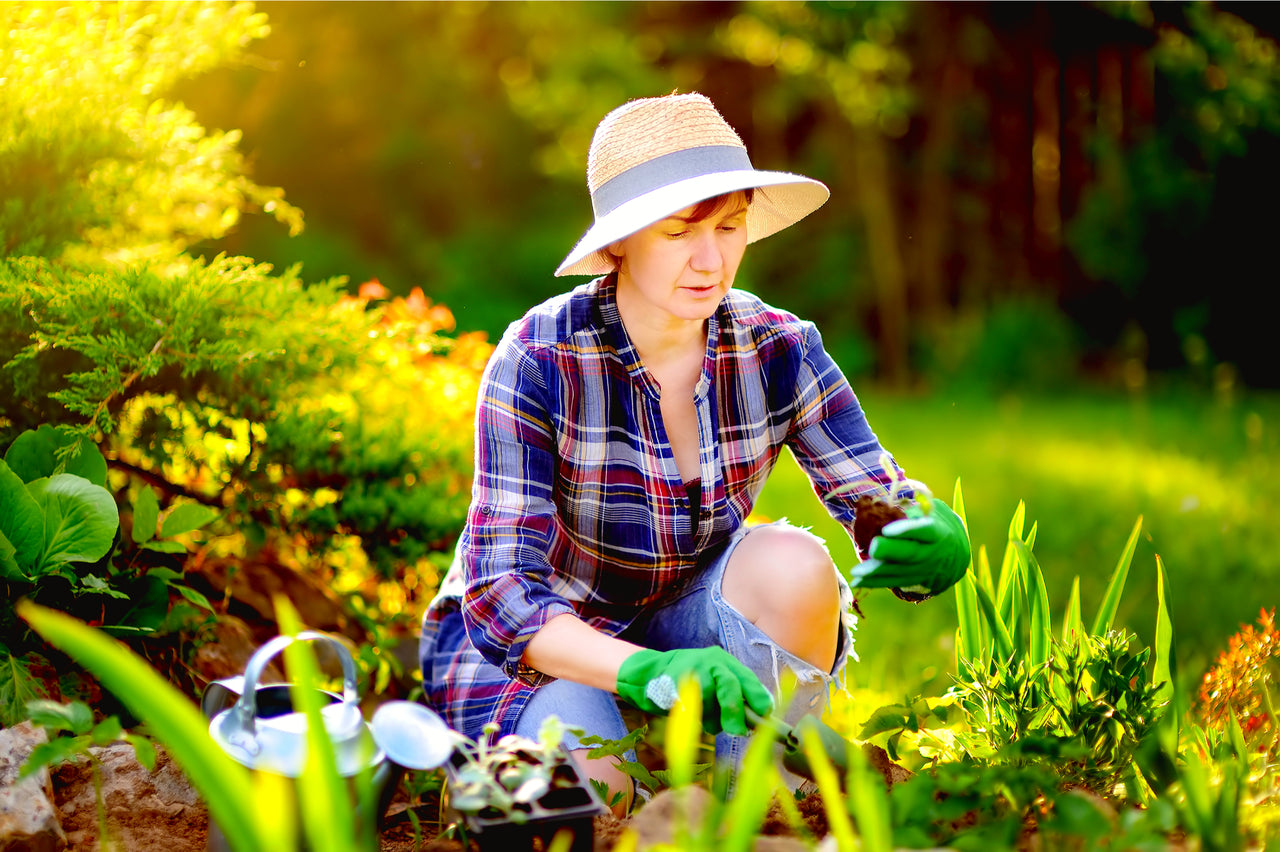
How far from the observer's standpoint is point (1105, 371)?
8375mm

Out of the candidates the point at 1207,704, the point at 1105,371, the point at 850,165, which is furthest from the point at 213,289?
the point at 850,165

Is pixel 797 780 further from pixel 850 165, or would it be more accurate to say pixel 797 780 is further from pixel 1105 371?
pixel 850 165

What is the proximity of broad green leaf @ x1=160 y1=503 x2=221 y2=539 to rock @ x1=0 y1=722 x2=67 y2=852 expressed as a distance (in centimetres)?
47

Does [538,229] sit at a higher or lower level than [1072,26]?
lower

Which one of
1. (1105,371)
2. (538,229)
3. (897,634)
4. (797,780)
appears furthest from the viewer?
(538,229)

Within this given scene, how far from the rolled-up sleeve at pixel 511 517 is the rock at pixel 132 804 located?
1.70 ft

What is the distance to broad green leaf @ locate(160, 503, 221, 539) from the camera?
2029 millimetres

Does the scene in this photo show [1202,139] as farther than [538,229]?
No

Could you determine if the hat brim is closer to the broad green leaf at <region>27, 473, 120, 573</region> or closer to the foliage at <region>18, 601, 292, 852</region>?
the broad green leaf at <region>27, 473, 120, 573</region>

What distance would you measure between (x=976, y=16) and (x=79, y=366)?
8468mm

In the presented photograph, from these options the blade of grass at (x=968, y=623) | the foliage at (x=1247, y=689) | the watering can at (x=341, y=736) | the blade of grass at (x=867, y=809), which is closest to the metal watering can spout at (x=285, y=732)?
the watering can at (x=341, y=736)

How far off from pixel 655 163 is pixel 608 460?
527mm

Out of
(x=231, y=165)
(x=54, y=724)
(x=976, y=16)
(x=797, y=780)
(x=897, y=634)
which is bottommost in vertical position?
(x=897, y=634)

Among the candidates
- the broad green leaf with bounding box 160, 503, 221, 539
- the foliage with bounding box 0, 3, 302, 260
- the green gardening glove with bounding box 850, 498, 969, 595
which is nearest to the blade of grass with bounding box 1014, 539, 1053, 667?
the green gardening glove with bounding box 850, 498, 969, 595
